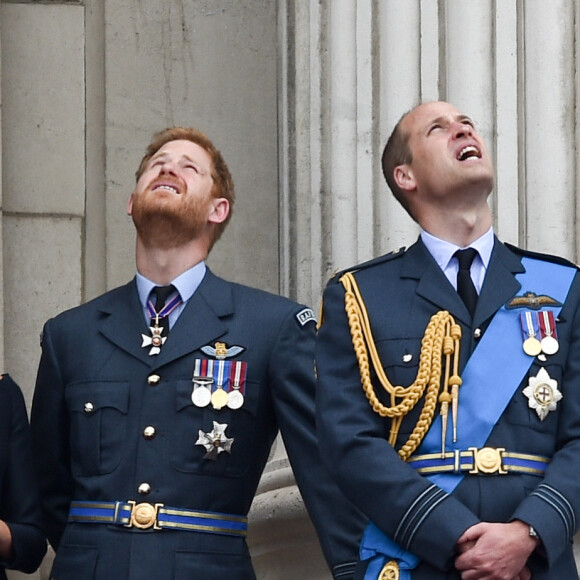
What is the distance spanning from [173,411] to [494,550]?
1.16 m

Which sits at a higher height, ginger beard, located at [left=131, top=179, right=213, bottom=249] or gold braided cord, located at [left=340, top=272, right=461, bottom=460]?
ginger beard, located at [left=131, top=179, right=213, bottom=249]

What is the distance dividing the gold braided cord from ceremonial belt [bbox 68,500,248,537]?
0.70 metres

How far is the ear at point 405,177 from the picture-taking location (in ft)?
16.4

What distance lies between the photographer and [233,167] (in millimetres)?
6902

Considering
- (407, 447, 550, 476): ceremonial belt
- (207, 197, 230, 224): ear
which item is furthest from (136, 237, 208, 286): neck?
(407, 447, 550, 476): ceremonial belt

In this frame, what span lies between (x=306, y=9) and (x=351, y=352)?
203 centimetres

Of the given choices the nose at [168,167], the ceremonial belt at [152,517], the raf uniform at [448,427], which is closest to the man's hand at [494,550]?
the raf uniform at [448,427]

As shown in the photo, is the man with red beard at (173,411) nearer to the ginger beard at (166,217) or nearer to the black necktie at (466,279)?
the ginger beard at (166,217)

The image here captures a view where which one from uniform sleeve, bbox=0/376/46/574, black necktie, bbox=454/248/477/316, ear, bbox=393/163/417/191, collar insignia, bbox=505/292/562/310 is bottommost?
uniform sleeve, bbox=0/376/46/574

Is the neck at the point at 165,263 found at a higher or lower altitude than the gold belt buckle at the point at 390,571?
higher

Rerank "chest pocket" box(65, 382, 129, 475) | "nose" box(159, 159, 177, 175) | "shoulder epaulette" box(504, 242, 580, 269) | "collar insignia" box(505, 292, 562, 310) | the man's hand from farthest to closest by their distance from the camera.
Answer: "nose" box(159, 159, 177, 175), "chest pocket" box(65, 382, 129, 475), "shoulder epaulette" box(504, 242, 580, 269), "collar insignia" box(505, 292, 562, 310), the man's hand

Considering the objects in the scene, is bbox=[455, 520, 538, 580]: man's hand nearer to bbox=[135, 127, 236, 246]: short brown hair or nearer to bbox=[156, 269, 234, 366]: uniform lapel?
bbox=[156, 269, 234, 366]: uniform lapel

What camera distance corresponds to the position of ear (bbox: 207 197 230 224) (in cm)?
560

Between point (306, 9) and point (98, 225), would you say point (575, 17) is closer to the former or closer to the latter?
point (306, 9)
